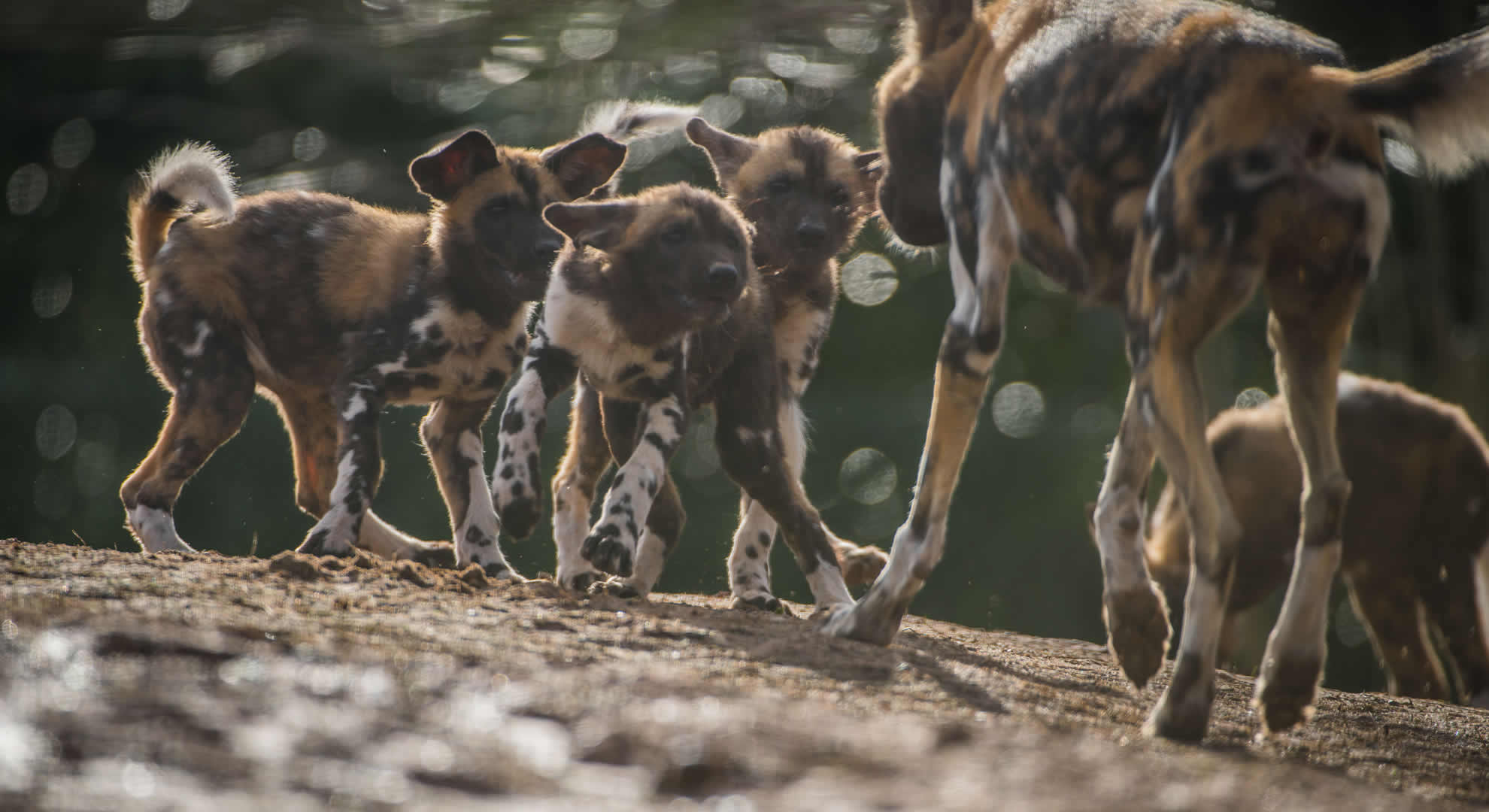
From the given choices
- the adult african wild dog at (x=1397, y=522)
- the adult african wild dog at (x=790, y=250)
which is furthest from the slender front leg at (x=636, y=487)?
the adult african wild dog at (x=1397, y=522)

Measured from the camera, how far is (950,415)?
153 inches

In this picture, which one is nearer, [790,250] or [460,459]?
[460,459]

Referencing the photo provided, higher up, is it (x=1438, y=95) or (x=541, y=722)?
(x=1438, y=95)

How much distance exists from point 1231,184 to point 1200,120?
198 mm

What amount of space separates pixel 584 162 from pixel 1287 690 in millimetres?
3664

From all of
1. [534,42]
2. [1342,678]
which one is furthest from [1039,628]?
[534,42]

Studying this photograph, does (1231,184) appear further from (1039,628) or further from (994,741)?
(1039,628)

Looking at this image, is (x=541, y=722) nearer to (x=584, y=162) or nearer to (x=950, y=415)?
(x=950, y=415)

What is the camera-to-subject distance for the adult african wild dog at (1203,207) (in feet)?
9.32

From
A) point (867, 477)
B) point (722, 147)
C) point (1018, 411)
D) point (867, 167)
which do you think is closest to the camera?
point (867, 167)

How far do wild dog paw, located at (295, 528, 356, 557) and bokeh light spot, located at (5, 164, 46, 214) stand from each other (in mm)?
10660

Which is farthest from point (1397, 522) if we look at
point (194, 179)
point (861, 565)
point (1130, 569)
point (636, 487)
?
point (194, 179)

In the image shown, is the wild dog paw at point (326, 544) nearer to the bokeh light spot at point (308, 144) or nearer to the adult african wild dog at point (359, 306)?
the adult african wild dog at point (359, 306)

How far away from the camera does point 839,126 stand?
11.7 m
